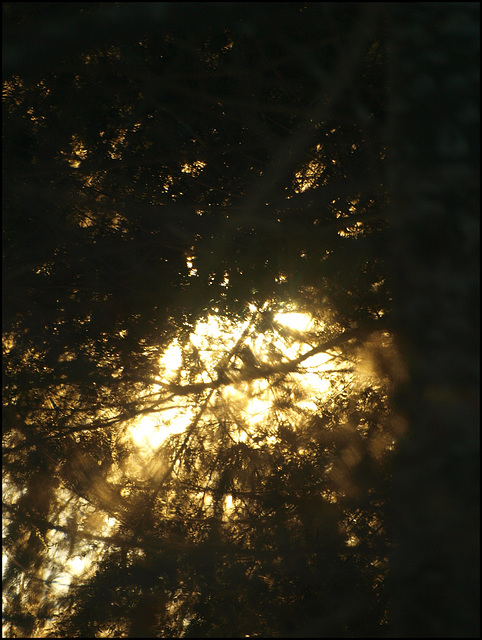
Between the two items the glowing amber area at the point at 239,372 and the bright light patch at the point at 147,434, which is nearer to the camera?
the glowing amber area at the point at 239,372

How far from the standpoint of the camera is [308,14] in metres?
2.54

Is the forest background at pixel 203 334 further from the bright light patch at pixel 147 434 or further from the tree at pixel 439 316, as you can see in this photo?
the tree at pixel 439 316

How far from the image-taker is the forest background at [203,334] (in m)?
2.86

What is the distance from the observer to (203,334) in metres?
3.39

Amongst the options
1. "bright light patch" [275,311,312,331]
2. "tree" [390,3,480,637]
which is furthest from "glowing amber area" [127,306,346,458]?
"tree" [390,3,480,637]

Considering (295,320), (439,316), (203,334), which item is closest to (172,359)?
(203,334)

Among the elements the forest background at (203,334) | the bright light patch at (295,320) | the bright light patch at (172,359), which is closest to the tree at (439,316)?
the forest background at (203,334)

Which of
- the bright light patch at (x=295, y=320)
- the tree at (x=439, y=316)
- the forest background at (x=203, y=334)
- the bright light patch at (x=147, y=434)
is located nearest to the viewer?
the tree at (x=439, y=316)

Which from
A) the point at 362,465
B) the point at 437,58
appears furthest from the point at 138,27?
the point at 362,465

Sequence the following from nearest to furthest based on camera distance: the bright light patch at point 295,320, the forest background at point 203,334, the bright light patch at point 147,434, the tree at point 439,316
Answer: the tree at point 439,316, the forest background at point 203,334, the bright light patch at point 295,320, the bright light patch at point 147,434

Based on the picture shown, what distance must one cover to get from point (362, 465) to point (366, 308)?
86 cm

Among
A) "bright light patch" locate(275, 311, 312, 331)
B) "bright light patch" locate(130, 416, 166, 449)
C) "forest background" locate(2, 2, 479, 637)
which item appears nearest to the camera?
"forest background" locate(2, 2, 479, 637)

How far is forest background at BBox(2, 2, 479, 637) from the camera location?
286 cm

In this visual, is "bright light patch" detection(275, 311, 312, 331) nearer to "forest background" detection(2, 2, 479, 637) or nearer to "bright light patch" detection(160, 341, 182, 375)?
"forest background" detection(2, 2, 479, 637)
